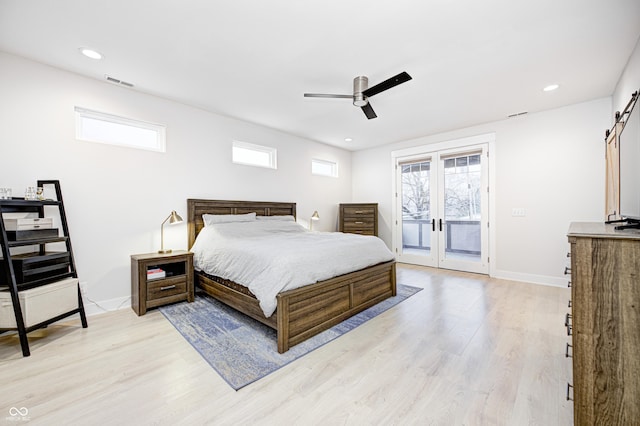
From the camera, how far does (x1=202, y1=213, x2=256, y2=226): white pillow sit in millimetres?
3808

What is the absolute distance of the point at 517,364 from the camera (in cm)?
200

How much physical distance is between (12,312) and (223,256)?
172cm

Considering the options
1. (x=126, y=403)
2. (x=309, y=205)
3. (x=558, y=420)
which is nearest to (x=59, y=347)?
(x=126, y=403)

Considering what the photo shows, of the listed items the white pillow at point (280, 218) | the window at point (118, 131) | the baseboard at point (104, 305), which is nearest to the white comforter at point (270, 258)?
the white pillow at point (280, 218)

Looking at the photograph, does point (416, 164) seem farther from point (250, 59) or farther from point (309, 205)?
point (250, 59)

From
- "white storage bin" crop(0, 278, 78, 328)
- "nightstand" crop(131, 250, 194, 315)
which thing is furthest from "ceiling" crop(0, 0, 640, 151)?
→ "white storage bin" crop(0, 278, 78, 328)

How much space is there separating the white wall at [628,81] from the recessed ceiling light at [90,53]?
512cm

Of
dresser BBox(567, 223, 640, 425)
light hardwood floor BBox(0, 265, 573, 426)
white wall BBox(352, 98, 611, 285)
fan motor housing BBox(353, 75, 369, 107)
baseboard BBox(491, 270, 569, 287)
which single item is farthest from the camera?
baseboard BBox(491, 270, 569, 287)

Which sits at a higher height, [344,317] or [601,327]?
[601,327]

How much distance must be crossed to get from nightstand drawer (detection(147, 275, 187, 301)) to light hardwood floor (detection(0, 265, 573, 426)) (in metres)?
0.33

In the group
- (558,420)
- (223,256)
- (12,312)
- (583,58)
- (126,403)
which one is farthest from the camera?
(223,256)

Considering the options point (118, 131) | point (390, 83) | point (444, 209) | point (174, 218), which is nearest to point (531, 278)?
point (444, 209)

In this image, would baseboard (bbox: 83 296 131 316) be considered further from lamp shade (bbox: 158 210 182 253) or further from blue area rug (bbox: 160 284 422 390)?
lamp shade (bbox: 158 210 182 253)

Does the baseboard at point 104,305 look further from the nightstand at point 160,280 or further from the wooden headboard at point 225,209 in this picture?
the wooden headboard at point 225,209
